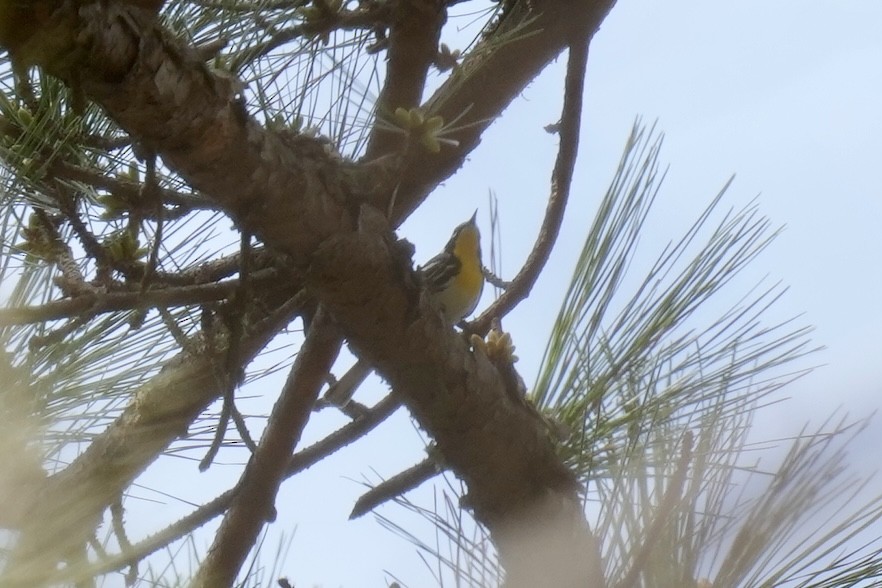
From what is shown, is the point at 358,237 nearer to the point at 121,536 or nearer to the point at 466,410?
the point at 466,410

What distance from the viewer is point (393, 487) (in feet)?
3.97

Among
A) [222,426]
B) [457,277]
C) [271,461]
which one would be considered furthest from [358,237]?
[457,277]

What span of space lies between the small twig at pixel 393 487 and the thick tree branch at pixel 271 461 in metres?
0.12

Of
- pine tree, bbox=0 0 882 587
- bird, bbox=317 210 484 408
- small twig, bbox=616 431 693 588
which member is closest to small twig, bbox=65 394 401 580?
pine tree, bbox=0 0 882 587

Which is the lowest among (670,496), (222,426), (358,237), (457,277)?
(670,496)

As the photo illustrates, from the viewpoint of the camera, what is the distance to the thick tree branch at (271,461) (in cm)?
109

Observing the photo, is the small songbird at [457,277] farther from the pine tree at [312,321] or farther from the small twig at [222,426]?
the small twig at [222,426]

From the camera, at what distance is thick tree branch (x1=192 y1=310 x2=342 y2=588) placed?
1086 millimetres

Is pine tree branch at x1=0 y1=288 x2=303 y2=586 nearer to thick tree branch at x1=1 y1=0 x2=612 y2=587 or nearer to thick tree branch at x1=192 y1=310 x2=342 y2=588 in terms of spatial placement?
thick tree branch at x1=192 y1=310 x2=342 y2=588

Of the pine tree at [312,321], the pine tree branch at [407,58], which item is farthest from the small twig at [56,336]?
the pine tree branch at [407,58]

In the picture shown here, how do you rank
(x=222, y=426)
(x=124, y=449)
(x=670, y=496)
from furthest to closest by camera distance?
(x=124, y=449) → (x=222, y=426) → (x=670, y=496)

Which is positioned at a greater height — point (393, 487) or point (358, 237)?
point (358, 237)

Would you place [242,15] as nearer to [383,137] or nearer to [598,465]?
[383,137]

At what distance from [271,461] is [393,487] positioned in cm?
17
